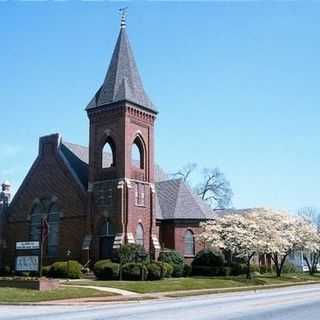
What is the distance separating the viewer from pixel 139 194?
48688 millimetres

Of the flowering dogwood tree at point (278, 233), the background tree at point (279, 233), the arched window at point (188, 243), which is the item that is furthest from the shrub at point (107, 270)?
the background tree at point (279, 233)

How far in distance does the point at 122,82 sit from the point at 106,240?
1452 centimetres

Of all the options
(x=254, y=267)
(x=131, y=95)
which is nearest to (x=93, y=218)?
(x=131, y=95)

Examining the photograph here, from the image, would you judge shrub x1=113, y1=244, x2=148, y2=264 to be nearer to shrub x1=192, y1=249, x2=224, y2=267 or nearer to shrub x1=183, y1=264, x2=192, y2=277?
shrub x1=183, y1=264, x2=192, y2=277

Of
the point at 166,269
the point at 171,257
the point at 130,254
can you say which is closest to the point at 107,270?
the point at 130,254

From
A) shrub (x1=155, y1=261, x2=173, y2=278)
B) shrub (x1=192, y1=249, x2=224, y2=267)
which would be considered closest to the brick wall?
shrub (x1=155, y1=261, x2=173, y2=278)

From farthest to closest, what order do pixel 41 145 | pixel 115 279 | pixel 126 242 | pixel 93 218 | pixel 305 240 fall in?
pixel 305 240, pixel 41 145, pixel 93 218, pixel 126 242, pixel 115 279

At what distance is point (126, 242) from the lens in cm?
4547

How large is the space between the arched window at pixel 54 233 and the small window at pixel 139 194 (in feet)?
28.5

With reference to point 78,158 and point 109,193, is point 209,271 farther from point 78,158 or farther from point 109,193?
point 78,158

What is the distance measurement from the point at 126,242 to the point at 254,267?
2231cm

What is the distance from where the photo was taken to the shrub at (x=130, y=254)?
Answer: 42953 millimetres

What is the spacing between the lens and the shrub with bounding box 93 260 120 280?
4088 centimetres

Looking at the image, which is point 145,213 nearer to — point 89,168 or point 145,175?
point 145,175
